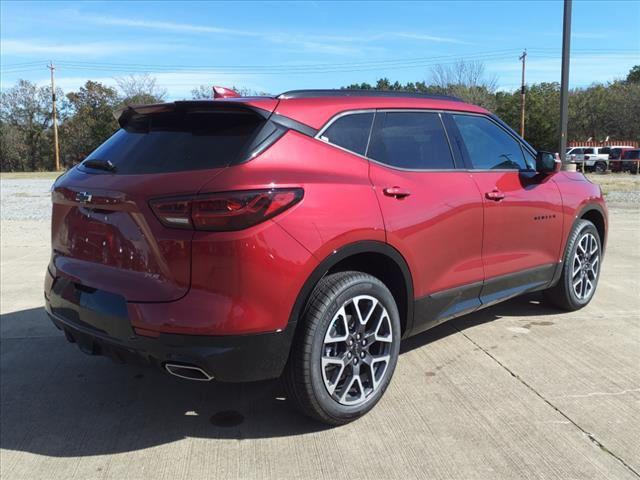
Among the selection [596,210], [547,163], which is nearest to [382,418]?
[547,163]

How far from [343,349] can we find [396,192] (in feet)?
3.09

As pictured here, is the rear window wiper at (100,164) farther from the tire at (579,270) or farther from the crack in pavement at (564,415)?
the tire at (579,270)

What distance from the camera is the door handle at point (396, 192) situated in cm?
318

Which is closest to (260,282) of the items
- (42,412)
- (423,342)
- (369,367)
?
(369,367)

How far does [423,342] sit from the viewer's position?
4363 mm

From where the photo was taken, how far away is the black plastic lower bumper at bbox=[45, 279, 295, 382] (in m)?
2.59

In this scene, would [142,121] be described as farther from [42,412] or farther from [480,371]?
[480,371]

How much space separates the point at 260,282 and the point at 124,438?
4.15 ft

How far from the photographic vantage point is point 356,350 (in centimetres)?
311

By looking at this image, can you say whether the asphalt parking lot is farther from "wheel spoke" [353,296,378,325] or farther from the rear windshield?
the rear windshield

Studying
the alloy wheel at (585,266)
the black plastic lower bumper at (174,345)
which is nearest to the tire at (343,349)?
the black plastic lower bumper at (174,345)

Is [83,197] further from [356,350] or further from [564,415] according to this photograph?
[564,415]

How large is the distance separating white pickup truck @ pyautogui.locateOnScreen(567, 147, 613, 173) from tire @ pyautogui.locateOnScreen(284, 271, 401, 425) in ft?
120

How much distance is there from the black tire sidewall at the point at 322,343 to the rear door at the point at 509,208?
1022 millimetres
